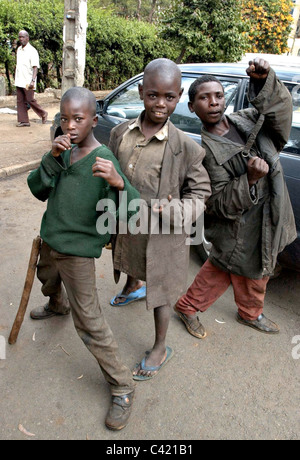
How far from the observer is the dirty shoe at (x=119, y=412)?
186 centimetres

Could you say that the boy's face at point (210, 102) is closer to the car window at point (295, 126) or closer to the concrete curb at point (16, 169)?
the car window at point (295, 126)

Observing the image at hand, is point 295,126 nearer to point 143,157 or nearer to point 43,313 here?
point 143,157

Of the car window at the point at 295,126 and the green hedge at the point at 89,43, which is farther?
the green hedge at the point at 89,43

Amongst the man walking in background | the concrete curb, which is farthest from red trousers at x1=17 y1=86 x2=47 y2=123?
the concrete curb

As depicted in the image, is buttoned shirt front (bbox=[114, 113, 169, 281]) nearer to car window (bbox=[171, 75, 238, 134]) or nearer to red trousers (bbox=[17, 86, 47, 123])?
car window (bbox=[171, 75, 238, 134])

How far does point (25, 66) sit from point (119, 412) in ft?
23.2

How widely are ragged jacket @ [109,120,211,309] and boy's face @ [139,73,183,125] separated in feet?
0.49

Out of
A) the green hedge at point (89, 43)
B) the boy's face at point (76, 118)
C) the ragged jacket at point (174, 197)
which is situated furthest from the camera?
the green hedge at point (89, 43)

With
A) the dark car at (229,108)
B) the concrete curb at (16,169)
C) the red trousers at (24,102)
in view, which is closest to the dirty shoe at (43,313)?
the dark car at (229,108)

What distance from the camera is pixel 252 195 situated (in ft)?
6.83

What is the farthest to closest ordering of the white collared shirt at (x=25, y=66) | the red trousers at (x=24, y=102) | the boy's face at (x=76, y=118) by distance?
the red trousers at (x=24, y=102) → the white collared shirt at (x=25, y=66) → the boy's face at (x=76, y=118)

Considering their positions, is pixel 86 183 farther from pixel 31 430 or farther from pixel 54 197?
pixel 31 430

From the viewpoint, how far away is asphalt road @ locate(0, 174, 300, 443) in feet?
6.22

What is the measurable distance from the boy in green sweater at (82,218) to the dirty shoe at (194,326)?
2.40ft
